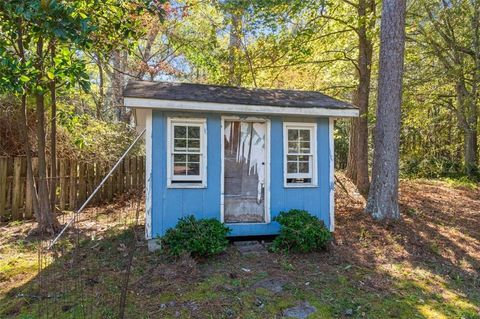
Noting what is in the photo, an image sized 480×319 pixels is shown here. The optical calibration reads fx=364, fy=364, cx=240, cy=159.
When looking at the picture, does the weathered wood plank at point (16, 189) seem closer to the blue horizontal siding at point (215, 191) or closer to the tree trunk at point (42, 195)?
the tree trunk at point (42, 195)

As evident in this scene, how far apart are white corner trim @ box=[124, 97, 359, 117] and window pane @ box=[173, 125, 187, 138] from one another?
1.26ft

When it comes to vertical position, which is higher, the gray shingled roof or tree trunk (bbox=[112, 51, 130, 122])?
tree trunk (bbox=[112, 51, 130, 122])

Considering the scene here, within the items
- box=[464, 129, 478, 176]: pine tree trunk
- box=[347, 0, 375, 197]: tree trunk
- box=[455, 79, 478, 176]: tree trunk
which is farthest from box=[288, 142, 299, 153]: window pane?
box=[464, 129, 478, 176]: pine tree trunk

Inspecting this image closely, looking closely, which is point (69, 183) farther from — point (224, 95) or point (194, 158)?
point (224, 95)

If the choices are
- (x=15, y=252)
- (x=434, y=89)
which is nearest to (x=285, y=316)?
(x=15, y=252)

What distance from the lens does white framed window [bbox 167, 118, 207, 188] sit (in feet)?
19.7

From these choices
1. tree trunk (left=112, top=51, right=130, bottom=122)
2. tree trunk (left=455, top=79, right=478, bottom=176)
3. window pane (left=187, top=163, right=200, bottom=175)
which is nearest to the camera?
window pane (left=187, top=163, right=200, bottom=175)

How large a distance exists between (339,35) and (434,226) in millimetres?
5819

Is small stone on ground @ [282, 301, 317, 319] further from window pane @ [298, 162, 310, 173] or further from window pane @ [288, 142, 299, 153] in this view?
window pane @ [288, 142, 299, 153]

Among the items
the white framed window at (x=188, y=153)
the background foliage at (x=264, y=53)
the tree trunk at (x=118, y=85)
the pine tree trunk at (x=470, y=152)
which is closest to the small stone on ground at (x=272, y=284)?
the white framed window at (x=188, y=153)

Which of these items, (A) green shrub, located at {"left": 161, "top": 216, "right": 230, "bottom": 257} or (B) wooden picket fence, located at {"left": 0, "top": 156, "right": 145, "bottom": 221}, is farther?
(B) wooden picket fence, located at {"left": 0, "top": 156, "right": 145, "bottom": 221}

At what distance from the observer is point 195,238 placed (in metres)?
5.19

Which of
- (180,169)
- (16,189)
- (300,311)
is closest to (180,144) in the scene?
(180,169)

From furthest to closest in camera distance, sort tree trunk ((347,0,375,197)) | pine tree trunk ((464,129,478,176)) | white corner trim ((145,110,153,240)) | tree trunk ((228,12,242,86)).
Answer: pine tree trunk ((464,129,478,176)), tree trunk ((228,12,242,86)), tree trunk ((347,0,375,197)), white corner trim ((145,110,153,240))
